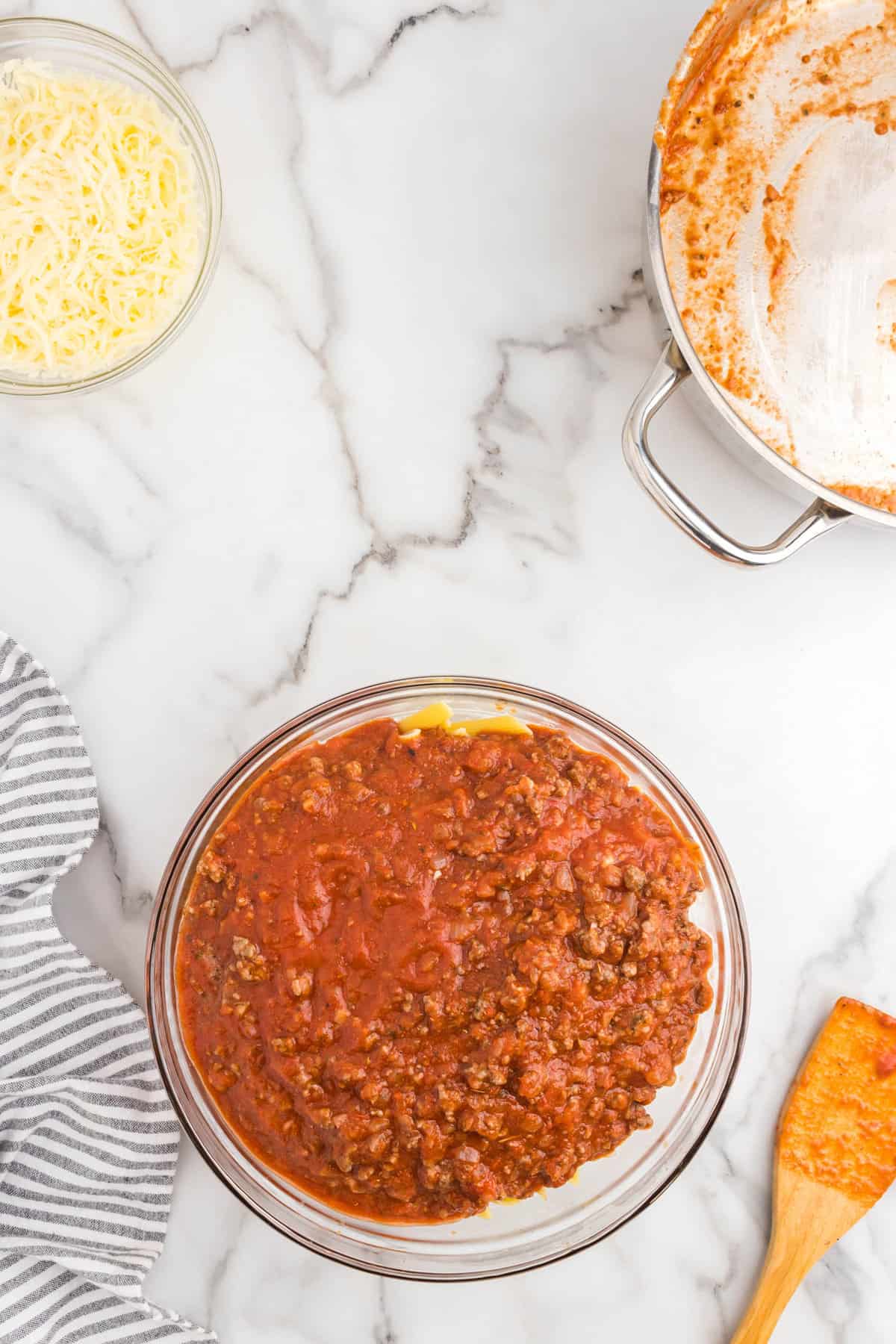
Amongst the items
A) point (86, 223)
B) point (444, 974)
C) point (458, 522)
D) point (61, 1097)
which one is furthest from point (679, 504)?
point (61, 1097)

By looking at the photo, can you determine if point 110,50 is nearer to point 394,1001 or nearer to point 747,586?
point 747,586

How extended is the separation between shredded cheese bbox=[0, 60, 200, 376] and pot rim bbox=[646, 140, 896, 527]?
83 centimetres

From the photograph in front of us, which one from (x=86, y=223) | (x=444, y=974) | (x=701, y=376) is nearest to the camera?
(x=444, y=974)

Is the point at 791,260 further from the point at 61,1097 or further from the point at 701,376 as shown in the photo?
the point at 61,1097

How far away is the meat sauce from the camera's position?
1.67m

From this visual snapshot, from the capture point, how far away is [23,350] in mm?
2027

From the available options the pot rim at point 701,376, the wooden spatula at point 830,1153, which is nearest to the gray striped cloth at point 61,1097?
the wooden spatula at point 830,1153

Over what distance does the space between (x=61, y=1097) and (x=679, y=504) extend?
1534 mm

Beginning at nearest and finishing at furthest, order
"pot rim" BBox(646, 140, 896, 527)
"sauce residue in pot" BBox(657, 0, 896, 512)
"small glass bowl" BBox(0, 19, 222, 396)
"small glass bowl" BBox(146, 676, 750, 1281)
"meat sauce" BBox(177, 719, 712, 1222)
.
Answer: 1. "meat sauce" BBox(177, 719, 712, 1222)
2. "pot rim" BBox(646, 140, 896, 527)
3. "small glass bowl" BBox(146, 676, 750, 1281)
4. "small glass bowl" BBox(0, 19, 222, 396)
5. "sauce residue in pot" BBox(657, 0, 896, 512)

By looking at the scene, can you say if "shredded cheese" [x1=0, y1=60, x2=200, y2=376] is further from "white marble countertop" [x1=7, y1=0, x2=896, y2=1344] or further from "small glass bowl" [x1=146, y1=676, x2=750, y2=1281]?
"small glass bowl" [x1=146, y1=676, x2=750, y2=1281]

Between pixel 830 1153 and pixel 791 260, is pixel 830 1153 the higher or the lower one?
the lower one

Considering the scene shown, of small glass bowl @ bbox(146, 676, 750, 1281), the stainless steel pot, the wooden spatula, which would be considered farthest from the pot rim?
the wooden spatula

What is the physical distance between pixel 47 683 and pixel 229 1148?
2.94 feet

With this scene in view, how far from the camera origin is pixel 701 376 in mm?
1860
